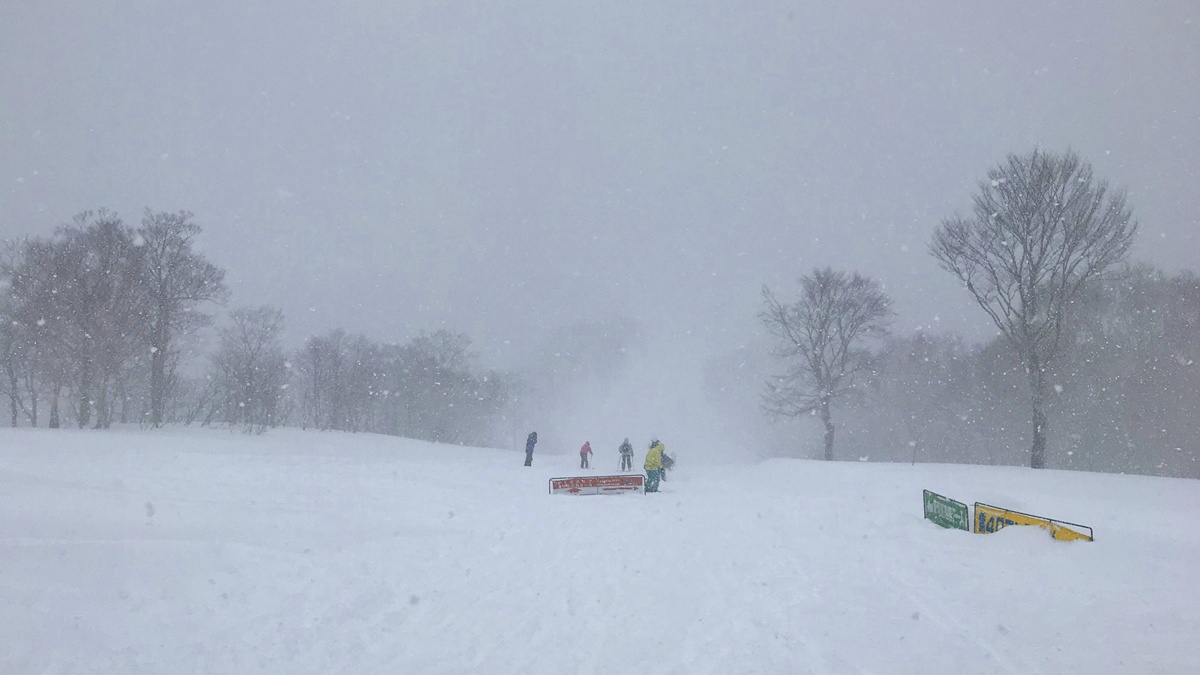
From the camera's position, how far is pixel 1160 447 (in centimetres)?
3912

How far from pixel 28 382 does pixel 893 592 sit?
51.9m

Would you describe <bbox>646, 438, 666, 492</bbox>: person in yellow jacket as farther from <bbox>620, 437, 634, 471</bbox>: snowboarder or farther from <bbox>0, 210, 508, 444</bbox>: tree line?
<bbox>0, 210, 508, 444</bbox>: tree line

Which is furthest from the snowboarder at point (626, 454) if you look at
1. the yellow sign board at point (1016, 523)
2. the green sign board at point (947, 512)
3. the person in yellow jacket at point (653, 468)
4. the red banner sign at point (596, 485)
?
the yellow sign board at point (1016, 523)

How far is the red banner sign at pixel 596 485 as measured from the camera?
61.5ft

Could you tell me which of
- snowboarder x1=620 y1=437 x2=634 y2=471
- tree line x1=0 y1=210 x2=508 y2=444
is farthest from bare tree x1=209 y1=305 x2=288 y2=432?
snowboarder x1=620 y1=437 x2=634 y2=471

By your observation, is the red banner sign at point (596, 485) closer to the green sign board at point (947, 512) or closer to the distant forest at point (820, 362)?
the green sign board at point (947, 512)

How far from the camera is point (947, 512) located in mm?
13102

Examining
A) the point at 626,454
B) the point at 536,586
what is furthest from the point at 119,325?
the point at 536,586

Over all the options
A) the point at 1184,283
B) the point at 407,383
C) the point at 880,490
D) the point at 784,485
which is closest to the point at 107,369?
the point at 784,485

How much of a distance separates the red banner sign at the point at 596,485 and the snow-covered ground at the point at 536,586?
377 cm

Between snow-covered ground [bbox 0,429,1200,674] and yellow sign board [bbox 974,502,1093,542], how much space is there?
0.33m

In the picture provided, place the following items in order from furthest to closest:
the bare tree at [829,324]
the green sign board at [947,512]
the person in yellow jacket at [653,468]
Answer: the bare tree at [829,324] → the person in yellow jacket at [653,468] → the green sign board at [947,512]

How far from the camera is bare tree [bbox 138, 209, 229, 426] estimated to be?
33.2 metres

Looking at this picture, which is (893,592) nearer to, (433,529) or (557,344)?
(433,529)
